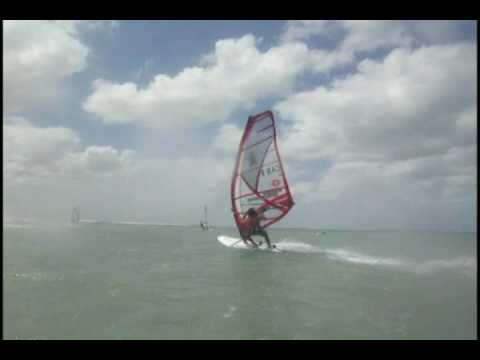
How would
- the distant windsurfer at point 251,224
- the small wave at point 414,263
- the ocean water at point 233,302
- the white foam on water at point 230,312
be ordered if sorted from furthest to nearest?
the distant windsurfer at point 251,224
the small wave at point 414,263
the white foam on water at point 230,312
the ocean water at point 233,302

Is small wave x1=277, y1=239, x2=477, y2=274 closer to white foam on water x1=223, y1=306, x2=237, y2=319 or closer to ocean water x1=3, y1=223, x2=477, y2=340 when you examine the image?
ocean water x1=3, y1=223, x2=477, y2=340

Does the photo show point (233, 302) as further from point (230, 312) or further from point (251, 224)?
point (251, 224)

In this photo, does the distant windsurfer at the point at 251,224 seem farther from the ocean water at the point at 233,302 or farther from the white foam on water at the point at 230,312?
the white foam on water at the point at 230,312

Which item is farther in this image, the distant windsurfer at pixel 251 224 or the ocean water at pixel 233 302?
the distant windsurfer at pixel 251 224

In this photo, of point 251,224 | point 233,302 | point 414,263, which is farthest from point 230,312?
point 414,263

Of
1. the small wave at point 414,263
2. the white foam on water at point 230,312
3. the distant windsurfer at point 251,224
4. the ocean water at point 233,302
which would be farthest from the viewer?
the distant windsurfer at point 251,224

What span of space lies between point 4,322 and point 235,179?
666 inches

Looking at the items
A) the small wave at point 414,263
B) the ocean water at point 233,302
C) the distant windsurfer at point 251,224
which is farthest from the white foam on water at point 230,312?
the distant windsurfer at point 251,224

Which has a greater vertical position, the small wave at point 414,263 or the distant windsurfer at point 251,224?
the distant windsurfer at point 251,224

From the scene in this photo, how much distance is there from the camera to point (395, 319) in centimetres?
892

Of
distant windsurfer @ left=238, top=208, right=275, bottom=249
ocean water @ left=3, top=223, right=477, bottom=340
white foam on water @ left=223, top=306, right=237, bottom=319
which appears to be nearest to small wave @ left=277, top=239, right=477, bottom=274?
ocean water @ left=3, top=223, right=477, bottom=340
